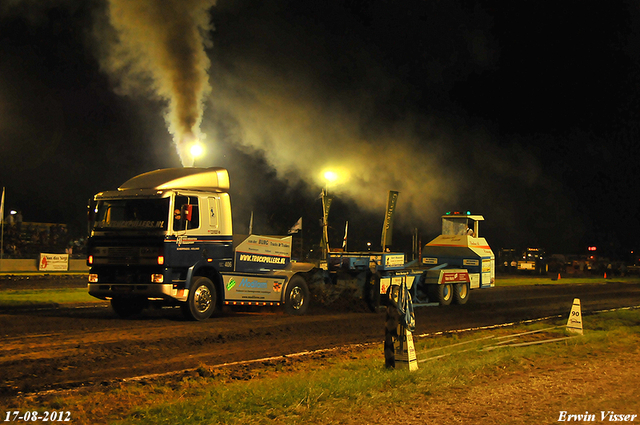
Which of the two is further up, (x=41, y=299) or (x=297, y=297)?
(x=297, y=297)

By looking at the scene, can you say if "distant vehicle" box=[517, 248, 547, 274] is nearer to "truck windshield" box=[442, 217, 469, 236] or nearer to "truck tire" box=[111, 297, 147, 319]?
"truck windshield" box=[442, 217, 469, 236]

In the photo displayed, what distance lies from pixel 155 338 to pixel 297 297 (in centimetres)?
589

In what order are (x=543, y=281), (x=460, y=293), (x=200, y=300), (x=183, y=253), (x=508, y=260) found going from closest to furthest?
(x=183, y=253), (x=200, y=300), (x=460, y=293), (x=543, y=281), (x=508, y=260)

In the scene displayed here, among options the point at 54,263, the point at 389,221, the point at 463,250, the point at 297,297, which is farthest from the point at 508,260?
the point at 297,297

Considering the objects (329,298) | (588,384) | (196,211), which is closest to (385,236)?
(329,298)

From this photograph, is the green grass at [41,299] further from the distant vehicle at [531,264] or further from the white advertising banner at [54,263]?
the distant vehicle at [531,264]

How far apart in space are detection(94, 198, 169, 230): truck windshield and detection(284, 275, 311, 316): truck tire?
Answer: 4.32 metres

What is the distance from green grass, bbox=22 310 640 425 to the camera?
20.8 feet

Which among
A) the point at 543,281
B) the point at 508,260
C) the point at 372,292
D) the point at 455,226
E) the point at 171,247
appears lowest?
the point at 372,292

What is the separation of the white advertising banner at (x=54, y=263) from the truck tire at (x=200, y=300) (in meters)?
26.8

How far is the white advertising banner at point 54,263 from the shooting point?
122 ft

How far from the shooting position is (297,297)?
16.7 meters

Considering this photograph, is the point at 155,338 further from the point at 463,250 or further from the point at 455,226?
the point at 455,226

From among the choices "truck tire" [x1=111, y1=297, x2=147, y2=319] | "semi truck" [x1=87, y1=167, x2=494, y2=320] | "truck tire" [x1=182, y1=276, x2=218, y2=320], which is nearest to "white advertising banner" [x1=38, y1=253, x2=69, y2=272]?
"semi truck" [x1=87, y1=167, x2=494, y2=320]
